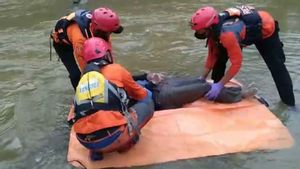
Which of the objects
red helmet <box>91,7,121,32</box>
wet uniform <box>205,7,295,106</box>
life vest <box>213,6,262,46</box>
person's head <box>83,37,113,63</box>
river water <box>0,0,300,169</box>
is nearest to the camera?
person's head <box>83,37,113,63</box>

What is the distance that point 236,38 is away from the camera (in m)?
5.90

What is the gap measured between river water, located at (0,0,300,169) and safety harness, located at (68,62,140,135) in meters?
0.79

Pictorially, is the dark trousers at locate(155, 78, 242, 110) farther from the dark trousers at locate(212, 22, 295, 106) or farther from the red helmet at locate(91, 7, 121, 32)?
the red helmet at locate(91, 7, 121, 32)

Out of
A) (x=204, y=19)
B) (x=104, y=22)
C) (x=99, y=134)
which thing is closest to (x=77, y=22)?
(x=104, y=22)

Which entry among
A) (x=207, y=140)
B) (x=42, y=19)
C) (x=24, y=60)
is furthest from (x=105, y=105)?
(x=42, y=19)

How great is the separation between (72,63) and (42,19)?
6.00 meters

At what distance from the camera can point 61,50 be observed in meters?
6.72

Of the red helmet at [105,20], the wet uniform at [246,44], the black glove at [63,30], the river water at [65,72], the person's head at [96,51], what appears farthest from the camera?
the black glove at [63,30]

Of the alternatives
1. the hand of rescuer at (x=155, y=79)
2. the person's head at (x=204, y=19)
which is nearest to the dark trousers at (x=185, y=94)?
the hand of rescuer at (x=155, y=79)

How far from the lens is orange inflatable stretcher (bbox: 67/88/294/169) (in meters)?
5.35

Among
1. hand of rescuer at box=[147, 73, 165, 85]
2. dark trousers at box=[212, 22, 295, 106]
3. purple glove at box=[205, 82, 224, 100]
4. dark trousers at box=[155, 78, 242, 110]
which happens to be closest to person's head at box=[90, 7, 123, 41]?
hand of rescuer at box=[147, 73, 165, 85]

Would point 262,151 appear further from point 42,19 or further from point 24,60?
point 42,19

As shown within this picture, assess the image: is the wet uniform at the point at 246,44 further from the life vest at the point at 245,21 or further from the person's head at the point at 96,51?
the person's head at the point at 96,51

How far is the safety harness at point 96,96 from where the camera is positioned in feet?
16.2
